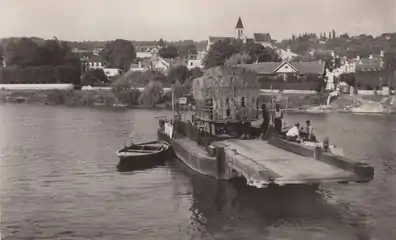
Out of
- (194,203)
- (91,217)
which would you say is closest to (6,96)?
(91,217)

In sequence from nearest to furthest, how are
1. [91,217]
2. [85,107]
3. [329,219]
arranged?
[91,217] < [329,219] < [85,107]

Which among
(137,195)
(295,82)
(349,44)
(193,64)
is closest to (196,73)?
(193,64)

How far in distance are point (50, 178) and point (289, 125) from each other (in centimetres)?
166

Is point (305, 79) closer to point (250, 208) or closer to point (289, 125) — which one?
point (289, 125)

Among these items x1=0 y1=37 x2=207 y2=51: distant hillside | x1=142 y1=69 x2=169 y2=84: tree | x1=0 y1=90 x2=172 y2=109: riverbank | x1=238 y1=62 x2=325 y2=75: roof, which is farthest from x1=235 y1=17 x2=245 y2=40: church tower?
x1=0 y1=90 x2=172 y2=109: riverbank

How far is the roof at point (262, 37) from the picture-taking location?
351 cm

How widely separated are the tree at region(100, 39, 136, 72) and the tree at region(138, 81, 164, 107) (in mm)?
249

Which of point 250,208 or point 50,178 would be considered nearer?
point 50,178

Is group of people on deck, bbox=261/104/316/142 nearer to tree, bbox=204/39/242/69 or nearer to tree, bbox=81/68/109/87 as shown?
tree, bbox=204/39/242/69

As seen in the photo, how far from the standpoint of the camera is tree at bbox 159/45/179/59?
3541 millimetres

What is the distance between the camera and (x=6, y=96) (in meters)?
3.33

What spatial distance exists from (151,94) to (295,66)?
993 mm

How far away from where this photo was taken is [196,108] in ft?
14.0

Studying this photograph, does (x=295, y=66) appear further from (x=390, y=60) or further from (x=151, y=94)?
(x=151, y=94)
